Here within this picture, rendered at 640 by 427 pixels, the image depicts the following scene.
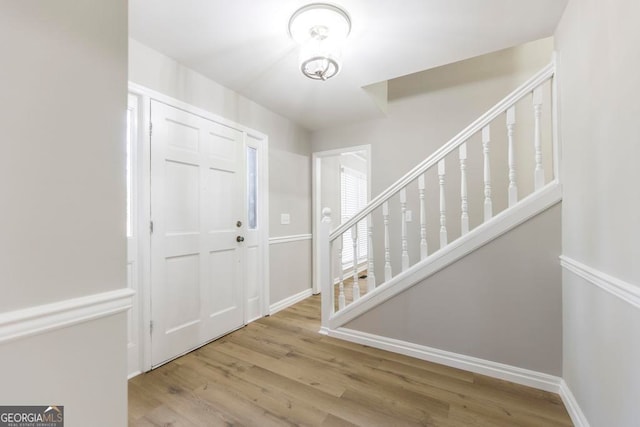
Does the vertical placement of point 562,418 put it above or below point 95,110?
below

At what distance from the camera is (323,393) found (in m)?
1.69

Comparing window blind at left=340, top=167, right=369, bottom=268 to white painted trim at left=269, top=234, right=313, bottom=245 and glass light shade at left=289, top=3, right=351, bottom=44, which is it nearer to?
white painted trim at left=269, top=234, right=313, bottom=245

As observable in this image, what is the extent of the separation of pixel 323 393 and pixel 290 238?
1.92m

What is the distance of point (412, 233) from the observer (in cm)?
304

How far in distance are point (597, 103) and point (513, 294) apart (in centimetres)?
120

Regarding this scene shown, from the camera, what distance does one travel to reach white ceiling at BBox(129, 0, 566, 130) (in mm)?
1598

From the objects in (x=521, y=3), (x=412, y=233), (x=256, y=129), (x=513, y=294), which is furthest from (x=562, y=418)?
(x=256, y=129)

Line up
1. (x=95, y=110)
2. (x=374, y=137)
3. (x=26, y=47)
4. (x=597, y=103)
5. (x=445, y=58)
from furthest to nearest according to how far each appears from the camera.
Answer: (x=374, y=137) < (x=445, y=58) < (x=597, y=103) < (x=95, y=110) < (x=26, y=47)

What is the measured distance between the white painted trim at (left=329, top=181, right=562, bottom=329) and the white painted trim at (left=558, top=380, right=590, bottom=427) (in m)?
0.93

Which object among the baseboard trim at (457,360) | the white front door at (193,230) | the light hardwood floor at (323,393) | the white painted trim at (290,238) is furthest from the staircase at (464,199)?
the white front door at (193,230)

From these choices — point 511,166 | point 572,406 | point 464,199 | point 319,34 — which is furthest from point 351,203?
point 572,406

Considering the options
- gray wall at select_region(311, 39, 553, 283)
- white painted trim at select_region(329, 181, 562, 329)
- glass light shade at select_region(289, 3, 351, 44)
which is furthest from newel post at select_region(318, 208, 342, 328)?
glass light shade at select_region(289, 3, 351, 44)

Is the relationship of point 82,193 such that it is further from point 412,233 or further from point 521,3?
point 412,233

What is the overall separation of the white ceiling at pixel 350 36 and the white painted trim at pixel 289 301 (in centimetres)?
238
